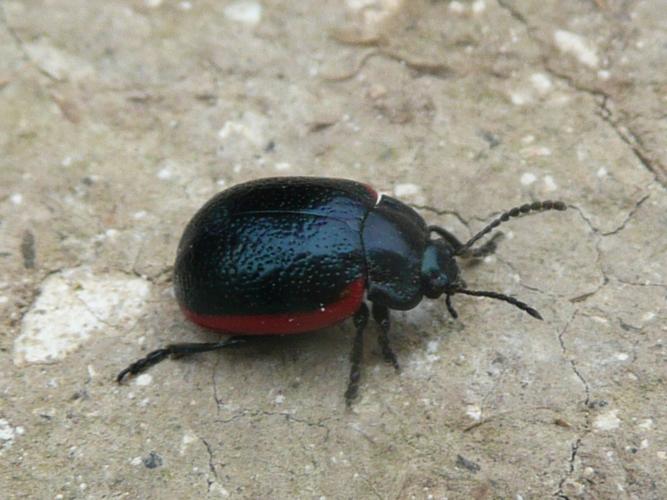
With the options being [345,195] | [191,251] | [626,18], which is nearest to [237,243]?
[191,251]

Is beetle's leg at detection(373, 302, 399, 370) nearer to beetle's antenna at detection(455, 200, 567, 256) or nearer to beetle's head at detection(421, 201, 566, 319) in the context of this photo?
beetle's head at detection(421, 201, 566, 319)

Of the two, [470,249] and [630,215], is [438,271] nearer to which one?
[470,249]

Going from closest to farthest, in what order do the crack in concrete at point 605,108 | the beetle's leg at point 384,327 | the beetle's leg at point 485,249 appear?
the beetle's leg at point 384,327, the beetle's leg at point 485,249, the crack in concrete at point 605,108

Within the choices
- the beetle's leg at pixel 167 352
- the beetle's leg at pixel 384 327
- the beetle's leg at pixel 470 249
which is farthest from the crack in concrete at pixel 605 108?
the beetle's leg at pixel 167 352

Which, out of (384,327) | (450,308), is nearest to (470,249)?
(450,308)

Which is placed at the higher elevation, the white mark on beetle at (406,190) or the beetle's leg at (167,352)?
the white mark on beetle at (406,190)

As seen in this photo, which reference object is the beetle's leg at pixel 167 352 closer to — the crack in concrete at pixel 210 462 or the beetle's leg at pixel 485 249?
the crack in concrete at pixel 210 462

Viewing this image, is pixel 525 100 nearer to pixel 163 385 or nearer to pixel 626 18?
pixel 626 18
